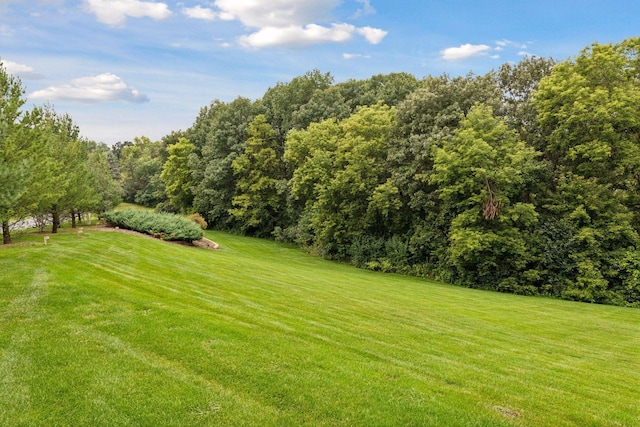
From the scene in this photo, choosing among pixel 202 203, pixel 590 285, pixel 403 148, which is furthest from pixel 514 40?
pixel 202 203

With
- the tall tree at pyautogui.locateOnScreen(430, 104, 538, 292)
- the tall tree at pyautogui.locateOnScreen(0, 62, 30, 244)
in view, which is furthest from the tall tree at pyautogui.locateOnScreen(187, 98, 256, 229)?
the tall tree at pyautogui.locateOnScreen(430, 104, 538, 292)

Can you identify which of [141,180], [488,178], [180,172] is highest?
[180,172]

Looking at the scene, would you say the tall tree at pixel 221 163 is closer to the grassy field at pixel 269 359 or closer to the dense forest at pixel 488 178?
the dense forest at pixel 488 178

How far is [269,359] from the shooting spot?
6520mm

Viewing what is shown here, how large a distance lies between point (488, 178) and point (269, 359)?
18.4 meters

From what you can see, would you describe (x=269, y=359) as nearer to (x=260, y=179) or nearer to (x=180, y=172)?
(x=260, y=179)

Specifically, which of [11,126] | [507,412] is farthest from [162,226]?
[507,412]

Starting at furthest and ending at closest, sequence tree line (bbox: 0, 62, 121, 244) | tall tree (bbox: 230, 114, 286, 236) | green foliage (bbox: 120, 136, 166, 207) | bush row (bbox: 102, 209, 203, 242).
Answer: green foliage (bbox: 120, 136, 166, 207) → tall tree (bbox: 230, 114, 286, 236) → bush row (bbox: 102, 209, 203, 242) → tree line (bbox: 0, 62, 121, 244)

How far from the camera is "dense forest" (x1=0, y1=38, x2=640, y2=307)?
20031mm

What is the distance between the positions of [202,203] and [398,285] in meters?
31.6

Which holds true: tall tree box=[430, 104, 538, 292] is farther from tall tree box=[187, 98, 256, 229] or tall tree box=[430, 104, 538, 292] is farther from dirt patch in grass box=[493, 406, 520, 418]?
tall tree box=[187, 98, 256, 229]

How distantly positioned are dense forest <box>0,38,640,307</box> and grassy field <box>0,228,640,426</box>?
25.4 ft

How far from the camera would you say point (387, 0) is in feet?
74.7

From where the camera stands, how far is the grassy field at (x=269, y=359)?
505 centimetres
